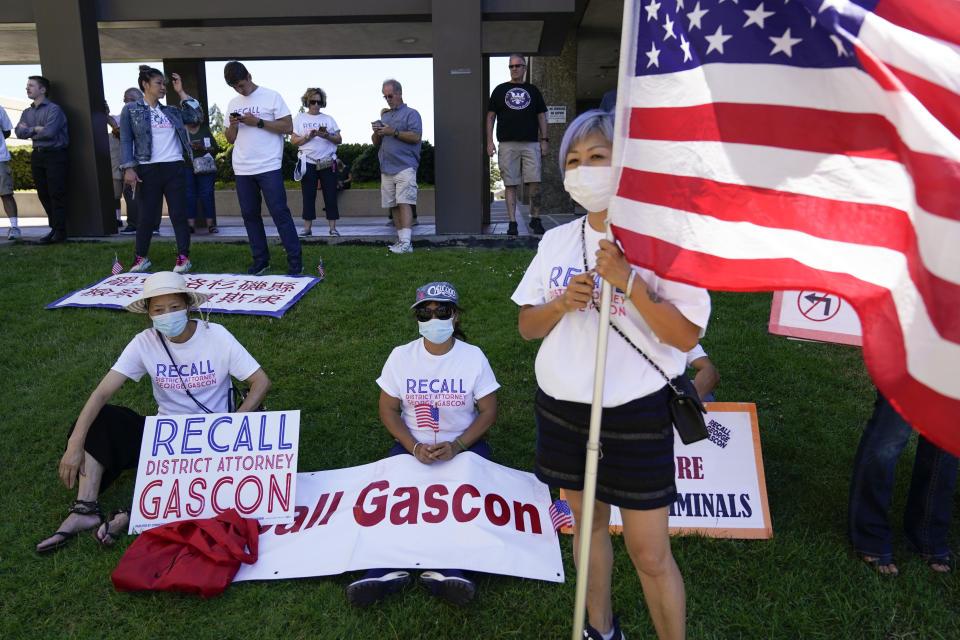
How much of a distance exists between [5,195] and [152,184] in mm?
4029

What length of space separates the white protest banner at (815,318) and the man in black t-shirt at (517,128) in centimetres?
601

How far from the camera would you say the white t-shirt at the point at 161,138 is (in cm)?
830

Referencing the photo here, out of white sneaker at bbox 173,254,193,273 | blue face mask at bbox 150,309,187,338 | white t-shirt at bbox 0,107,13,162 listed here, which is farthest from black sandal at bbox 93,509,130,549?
white t-shirt at bbox 0,107,13,162

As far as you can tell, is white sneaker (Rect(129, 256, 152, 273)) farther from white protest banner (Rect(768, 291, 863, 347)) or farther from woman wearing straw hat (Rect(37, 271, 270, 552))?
white protest banner (Rect(768, 291, 863, 347))

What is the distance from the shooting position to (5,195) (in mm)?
10664

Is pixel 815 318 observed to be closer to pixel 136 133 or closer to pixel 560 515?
pixel 560 515

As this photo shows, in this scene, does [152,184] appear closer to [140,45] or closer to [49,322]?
[49,322]

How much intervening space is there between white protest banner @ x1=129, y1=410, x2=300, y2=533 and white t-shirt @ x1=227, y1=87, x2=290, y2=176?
15.6ft

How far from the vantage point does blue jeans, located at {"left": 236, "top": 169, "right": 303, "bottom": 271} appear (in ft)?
27.2

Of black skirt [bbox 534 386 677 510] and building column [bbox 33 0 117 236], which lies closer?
black skirt [bbox 534 386 677 510]

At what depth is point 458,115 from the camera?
1038 centimetres

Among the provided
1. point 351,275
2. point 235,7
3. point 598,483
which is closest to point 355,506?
point 598,483

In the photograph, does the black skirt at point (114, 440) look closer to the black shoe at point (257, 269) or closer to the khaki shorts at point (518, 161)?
the black shoe at point (257, 269)

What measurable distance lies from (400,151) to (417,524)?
6799 millimetres
